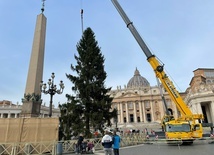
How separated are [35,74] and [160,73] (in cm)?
1071

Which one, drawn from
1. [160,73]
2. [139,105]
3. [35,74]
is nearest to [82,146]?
[35,74]

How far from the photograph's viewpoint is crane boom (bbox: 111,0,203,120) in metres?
14.2

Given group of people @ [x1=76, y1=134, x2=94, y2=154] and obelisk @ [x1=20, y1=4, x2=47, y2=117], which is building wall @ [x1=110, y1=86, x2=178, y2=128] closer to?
obelisk @ [x1=20, y1=4, x2=47, y2=117]

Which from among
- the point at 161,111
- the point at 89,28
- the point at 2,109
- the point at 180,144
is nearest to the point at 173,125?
the point at 180,144

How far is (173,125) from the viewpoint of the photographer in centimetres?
1426

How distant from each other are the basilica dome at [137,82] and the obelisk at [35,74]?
86974mm

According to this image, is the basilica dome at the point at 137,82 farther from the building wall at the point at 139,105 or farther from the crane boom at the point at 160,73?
the crane boom at the point at 160,73

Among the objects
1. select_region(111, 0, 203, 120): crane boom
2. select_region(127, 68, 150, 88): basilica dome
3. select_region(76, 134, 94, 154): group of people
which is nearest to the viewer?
select_region(76, 134, 94, 154): group of people

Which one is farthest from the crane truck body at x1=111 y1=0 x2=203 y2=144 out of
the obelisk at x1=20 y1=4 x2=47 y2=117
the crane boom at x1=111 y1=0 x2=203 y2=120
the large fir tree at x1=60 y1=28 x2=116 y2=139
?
the obelisk at x1=20 y1=4 x2=47 y2=117

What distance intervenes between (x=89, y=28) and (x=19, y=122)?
13.7 metres

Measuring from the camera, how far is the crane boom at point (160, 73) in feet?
46.5

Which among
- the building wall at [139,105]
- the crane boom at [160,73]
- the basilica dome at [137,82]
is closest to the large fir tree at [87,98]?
the crane boom at [160,73]

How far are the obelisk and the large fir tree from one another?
3.28 metres

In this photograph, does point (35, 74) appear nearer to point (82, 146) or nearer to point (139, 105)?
point (82, 146)
